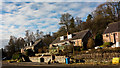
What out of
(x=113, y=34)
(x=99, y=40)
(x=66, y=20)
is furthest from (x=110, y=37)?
(x=66, y=20)

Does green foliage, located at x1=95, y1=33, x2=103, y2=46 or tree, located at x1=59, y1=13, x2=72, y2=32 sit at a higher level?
tree, located at x1=59, y1=13, x2=72, y2=32

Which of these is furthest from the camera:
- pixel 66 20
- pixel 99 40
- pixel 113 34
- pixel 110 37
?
pixel 66 20

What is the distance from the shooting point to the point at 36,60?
2814cm

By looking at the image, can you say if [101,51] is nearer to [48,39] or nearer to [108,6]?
[108,6]

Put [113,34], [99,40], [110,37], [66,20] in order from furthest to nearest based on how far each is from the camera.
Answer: [66,20]
[99,40]
[110,37]
[113,34]

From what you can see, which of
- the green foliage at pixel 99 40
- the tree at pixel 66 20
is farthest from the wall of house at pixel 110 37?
the tree at pixel 66 20

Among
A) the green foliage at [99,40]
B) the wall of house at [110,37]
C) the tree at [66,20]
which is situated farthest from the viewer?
the tree at [66,20]

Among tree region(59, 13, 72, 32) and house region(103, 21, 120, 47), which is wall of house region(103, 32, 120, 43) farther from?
tree region(59, 13, 72, 32)

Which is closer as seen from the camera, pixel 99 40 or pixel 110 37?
pixel 110 37

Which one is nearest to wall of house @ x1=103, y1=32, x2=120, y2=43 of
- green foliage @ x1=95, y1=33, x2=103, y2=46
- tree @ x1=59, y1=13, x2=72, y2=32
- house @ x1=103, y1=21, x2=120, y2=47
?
house @ x1=103, y1=21, x2=120, y2=47

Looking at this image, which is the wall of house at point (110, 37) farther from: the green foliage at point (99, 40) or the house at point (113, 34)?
the green foliage at point (99, 40)

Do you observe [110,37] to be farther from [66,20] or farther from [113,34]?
[66,20]

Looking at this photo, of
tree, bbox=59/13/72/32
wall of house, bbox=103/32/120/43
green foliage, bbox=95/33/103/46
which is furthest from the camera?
tree, bbox=59/13/72/32

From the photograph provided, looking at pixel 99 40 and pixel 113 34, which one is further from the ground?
pixel 113 34
